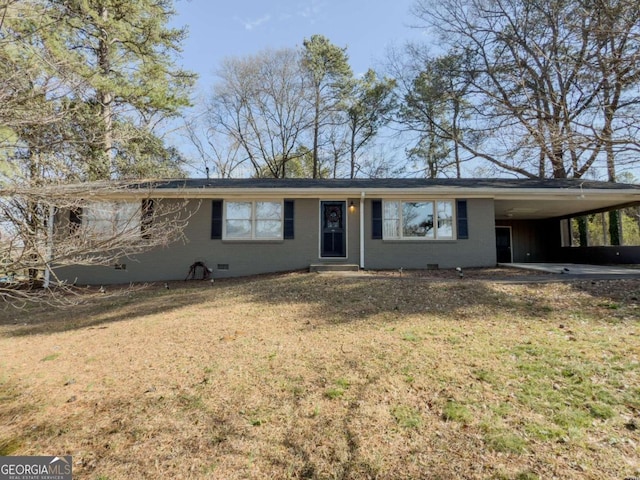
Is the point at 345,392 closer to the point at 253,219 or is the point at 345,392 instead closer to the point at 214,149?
the point at 253,219

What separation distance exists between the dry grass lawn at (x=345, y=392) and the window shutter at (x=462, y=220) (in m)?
4.59

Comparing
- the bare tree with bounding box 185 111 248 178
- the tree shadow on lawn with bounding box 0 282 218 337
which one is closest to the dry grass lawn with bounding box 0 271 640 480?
the tree shadow on lawn with bounding box 0 282 218 337

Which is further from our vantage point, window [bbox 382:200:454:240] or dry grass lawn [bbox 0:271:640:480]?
window [bbox 382:200:454:240]

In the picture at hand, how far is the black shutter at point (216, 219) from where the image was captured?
10180 mm

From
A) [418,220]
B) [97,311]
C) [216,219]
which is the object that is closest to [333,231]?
[418,220]

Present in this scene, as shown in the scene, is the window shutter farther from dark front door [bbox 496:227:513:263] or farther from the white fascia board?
dark front door [bbox 496:227:513:263]

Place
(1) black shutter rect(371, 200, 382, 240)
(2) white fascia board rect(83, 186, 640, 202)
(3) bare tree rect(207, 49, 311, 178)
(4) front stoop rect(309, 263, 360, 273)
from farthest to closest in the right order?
(3) bare tree rect(207, 49, 311, 178) < (1) black shutter rect(371, 200, 382, 240) < (2) white fascia board rect(83, 186, 640, 202) < (4) front stoop rect(309, 263, 360, 273)

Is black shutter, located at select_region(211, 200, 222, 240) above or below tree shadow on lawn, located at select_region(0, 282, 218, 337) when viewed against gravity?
above

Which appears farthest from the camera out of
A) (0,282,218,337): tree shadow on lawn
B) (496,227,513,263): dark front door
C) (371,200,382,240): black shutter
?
(496,227,513,263): dark front door

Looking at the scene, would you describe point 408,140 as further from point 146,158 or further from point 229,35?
point 146,158

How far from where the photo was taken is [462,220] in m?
10.2

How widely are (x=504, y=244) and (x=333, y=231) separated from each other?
8860mm

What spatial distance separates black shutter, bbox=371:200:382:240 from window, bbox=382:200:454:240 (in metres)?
0.15

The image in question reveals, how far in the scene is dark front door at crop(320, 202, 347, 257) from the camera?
1027cm
